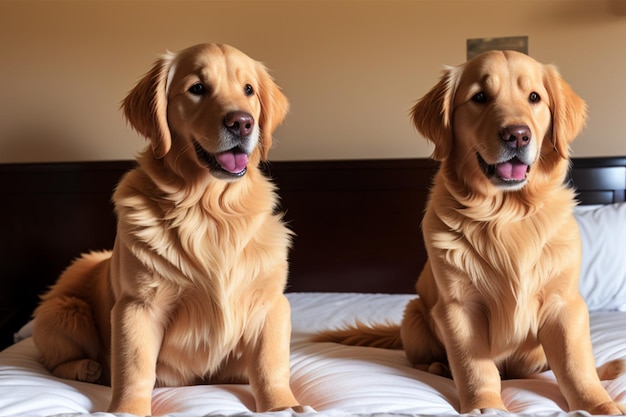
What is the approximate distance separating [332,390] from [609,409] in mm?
616

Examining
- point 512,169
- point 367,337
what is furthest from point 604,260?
point 512,169

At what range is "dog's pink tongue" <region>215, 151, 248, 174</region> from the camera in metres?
1.49

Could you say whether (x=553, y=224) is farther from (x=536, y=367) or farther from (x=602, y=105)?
(x=602, y=105)

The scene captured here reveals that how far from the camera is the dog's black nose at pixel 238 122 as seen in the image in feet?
4.71

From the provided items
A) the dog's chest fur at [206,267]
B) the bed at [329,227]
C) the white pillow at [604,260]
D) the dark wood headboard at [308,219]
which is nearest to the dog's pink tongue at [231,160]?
the dog's chest fur at [206,267]

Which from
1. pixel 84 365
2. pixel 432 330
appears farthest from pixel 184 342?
pixel 432 330

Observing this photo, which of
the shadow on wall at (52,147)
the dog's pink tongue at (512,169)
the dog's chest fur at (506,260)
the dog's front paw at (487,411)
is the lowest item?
the dog's front paw at (487,411)

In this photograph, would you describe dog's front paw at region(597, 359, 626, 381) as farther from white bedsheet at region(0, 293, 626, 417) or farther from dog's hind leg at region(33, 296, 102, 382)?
dog's hind leg at region(33, 296, 102, 382)

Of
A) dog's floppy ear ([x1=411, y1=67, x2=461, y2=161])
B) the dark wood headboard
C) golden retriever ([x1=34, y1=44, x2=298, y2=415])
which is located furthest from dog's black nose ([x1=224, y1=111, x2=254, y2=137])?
the dark wood headboard

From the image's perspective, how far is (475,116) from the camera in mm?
1591

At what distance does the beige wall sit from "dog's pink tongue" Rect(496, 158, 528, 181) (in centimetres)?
146

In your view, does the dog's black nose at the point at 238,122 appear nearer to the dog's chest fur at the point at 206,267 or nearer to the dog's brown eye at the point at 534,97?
the dog's chest fur at the point at 206,267

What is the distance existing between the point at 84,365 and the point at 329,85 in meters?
1.73

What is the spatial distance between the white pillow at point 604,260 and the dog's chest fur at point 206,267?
1373 millimetres
